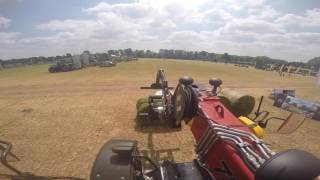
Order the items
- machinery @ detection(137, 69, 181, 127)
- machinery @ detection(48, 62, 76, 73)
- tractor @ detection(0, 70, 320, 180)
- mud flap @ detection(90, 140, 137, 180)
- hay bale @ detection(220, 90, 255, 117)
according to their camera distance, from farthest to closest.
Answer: machinery @ detection(48, 62, 76, 73), hay bale @ detection(220, 90, 255, 117), machinery @ detection(137, 69, 181, 127), mud flap @ detection(90, 140, 137, 180), tractor @ detection(0, 70, 320, 180)

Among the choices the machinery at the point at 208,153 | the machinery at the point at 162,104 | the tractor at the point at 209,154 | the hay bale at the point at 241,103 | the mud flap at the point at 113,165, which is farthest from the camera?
the hay bale at the point at 241,103

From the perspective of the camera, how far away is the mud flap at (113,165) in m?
3.40

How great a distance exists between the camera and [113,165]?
3.51 metres

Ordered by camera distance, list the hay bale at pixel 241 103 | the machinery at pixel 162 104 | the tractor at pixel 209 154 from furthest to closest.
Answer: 1. the hay bale at pixel 241 103
2. the machinery at pixel 162 104
3. the tractor at pixel 209 154

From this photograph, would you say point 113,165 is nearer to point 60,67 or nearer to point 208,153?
point 208,153

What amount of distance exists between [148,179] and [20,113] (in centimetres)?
1094

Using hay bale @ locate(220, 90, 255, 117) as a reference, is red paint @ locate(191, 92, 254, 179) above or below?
above

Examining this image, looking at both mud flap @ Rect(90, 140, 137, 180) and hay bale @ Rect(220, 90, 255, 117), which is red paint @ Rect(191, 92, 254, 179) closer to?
mud flap @ Rect(90, 140, 137, 180)

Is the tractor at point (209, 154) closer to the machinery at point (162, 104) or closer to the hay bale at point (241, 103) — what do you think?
the machinery at point (162, 104)

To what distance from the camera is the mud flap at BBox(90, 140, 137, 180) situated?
340 cm

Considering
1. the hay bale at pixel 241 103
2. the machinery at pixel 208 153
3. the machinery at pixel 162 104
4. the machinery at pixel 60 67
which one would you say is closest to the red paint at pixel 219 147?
the machinery at pixel 208 153

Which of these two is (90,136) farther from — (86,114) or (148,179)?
(148,179)

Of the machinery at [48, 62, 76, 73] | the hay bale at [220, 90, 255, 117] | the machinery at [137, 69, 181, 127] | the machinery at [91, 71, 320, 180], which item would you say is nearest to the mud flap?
the machinery at [91, 71, 320, 180]

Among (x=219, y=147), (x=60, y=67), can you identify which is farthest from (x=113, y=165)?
(x=60, y=67)
